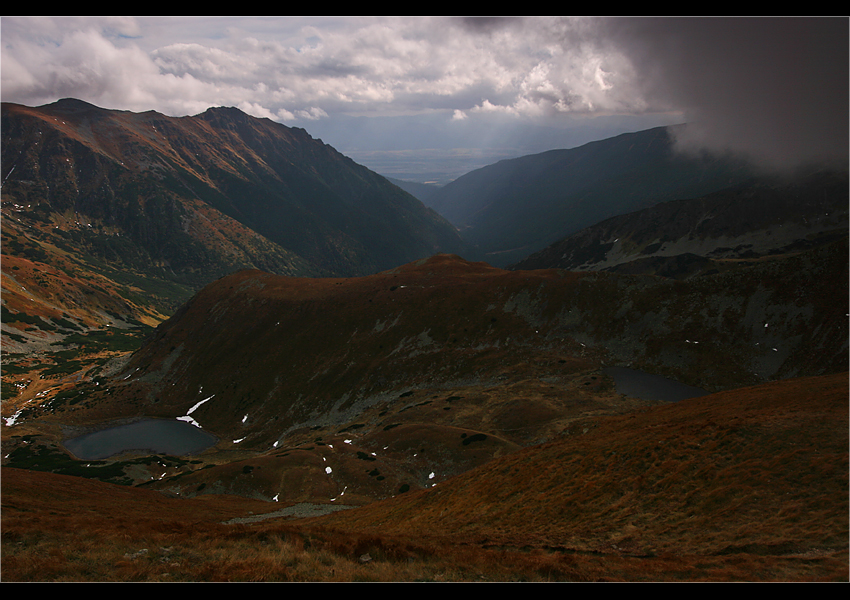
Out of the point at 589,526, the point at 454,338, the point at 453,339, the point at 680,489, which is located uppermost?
the point at 680,489

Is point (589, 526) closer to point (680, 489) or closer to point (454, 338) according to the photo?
point (680, 489)

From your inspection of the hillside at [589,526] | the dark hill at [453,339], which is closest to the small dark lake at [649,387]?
the dark hill at [453,339]

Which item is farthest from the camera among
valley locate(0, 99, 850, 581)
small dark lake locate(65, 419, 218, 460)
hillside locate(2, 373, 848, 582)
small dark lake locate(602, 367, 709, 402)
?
small dark lake locate(65, 419, 218, 460)

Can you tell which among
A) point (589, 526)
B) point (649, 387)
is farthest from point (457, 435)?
point (589, 526)

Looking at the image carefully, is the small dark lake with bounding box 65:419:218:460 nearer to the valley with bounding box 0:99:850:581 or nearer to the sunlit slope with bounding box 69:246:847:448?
the valley with bounding box 0:99:850:581

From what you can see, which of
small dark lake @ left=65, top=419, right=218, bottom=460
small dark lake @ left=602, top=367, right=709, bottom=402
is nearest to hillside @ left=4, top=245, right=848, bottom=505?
small dark lake @ left=602, top=367, right=709, bottom=402

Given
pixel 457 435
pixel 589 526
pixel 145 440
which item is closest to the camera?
pixel 589 526
